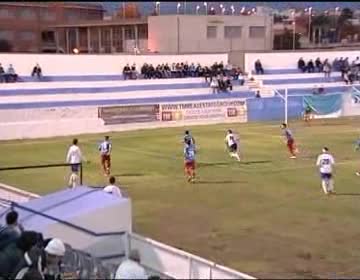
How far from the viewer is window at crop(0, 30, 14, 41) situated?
106375 mm

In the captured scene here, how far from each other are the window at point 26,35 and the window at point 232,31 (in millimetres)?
41217

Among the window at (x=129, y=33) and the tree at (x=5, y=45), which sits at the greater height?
the window at (x=129, y=33)

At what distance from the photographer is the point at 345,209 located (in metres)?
20.3

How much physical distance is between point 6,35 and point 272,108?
2524 inches

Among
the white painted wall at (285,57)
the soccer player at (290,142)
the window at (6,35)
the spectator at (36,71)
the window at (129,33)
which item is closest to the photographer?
the soccer player at (290,142)

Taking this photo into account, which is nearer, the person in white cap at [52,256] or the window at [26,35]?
the person in white cap at [52,256]

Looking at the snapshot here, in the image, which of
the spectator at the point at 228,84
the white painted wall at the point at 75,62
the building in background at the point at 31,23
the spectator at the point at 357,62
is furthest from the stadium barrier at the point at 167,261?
the building in background at the point at 31,23

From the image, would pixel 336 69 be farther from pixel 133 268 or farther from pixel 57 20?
pixel 57 20

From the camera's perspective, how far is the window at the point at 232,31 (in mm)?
76312

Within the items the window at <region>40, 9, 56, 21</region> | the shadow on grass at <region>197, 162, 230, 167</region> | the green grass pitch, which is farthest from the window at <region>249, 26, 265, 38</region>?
the shadow on grass at <region>197, 162, 230, 167</region>

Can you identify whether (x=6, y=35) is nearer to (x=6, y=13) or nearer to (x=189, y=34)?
(x=6, y=13)

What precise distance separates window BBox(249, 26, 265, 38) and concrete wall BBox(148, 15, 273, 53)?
1.63 metres

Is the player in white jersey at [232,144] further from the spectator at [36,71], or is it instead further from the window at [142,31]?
the window at [142,31]

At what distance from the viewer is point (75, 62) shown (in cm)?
5062
